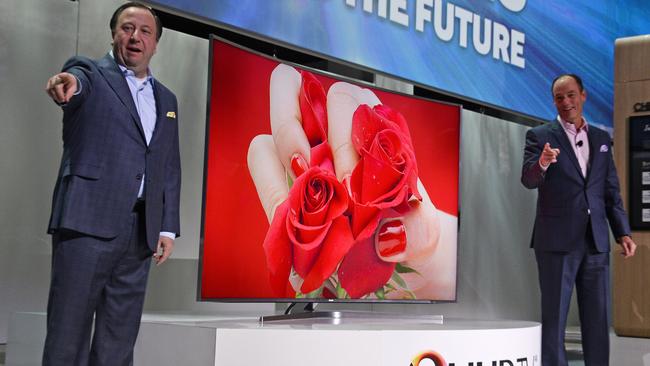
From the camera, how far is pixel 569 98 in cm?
438

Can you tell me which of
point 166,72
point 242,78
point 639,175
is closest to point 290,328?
point 242,78

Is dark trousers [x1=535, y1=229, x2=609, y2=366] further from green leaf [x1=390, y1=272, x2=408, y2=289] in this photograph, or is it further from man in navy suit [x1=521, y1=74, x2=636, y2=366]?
green leaf [x1=390, y1=272, x2=408, y2=289]

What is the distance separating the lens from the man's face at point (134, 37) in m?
2.70

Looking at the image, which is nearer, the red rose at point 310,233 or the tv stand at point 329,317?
the tv stand at point 329,317

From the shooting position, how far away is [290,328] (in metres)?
2.84

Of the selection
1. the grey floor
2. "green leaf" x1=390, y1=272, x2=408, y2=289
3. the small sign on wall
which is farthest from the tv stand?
the small sign on wall

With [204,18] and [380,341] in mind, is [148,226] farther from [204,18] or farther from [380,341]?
[204,18]

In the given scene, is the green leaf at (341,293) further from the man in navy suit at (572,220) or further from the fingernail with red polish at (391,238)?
the man in navy suit at (572,220)

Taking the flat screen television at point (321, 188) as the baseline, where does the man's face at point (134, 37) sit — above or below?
above

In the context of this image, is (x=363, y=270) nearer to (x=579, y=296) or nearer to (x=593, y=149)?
(x=579, y=296)

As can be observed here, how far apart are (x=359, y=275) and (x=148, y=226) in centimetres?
135

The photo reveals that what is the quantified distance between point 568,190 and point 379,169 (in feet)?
3.81

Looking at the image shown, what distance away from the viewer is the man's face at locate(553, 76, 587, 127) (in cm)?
436

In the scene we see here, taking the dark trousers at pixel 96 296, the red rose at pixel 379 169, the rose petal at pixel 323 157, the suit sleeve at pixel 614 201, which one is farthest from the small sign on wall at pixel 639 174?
the dark trousers at pixel 96 296
